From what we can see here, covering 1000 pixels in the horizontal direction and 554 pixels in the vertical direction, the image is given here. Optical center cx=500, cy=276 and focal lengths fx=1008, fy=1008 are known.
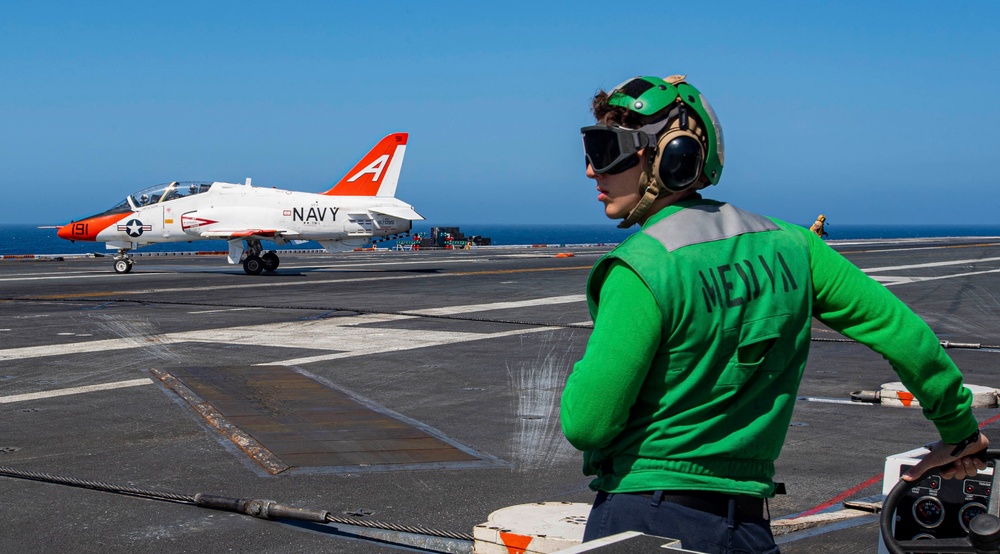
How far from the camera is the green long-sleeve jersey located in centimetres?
253

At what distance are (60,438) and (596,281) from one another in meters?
6.72

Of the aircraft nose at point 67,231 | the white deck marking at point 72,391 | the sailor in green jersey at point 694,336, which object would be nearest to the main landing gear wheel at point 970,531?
the sailor in green jersey at point 694,336

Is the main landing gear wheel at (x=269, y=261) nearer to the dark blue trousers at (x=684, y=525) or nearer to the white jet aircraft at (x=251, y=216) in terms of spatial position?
the white jet aircraft at (x=251, y=216)

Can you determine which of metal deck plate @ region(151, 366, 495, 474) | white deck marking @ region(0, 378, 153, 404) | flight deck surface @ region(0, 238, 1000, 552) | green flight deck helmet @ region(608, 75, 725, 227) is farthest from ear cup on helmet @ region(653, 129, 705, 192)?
white deck marking @ region(0, 378, 153, 404)

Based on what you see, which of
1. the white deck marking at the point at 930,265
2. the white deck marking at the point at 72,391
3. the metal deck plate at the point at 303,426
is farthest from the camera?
the white deck marking at the point at 930,265

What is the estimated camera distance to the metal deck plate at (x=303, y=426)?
748 cm

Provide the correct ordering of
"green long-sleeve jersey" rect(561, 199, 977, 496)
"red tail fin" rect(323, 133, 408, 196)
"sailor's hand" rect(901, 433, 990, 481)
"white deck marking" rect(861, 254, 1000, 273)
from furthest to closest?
"white deck marking" rect(861, 254, 1000, 273), "red tail fin" rect(323, 133, 408, 196), "sailor's hand" rect(901, 433, 990, 481), "green long-sleeve jersey" rect(561, 199, 977, 496)

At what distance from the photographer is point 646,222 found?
2811 mm

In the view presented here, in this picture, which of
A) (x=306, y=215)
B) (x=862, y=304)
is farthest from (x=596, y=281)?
(x=306, y=215)

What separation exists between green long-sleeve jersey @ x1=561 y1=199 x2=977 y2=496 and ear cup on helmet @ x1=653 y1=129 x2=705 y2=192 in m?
0.08

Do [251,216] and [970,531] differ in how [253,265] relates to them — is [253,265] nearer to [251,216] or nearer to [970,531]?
[251,216]

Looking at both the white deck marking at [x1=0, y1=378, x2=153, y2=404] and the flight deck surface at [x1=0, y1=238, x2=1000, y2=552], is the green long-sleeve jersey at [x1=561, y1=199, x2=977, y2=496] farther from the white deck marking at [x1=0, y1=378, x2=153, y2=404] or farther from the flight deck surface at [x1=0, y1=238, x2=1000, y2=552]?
the white deck marking at [x1=0, y1=378, x2=153, y2=404]

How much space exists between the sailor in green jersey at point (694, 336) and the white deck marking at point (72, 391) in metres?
8.65

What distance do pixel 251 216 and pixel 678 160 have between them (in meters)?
29.3
